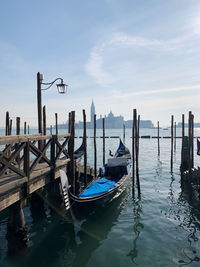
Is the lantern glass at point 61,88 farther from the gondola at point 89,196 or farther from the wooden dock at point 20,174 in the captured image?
the gondola at point 89,196

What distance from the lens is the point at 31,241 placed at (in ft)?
19.4

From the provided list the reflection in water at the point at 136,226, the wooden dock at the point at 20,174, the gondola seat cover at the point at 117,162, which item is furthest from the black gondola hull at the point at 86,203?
the gondola seat cover at the point at 117,162

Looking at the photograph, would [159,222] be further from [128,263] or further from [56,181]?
[56,181]

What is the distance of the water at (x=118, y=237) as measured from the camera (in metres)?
5.14

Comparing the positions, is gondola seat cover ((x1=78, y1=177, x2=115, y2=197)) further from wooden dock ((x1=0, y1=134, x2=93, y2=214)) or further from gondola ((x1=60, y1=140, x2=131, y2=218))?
wooden dock ((x1=0, y1=134, x2=93, y2=214))

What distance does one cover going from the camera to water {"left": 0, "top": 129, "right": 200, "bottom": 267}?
5145 mm

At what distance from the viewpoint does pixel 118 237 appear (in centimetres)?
629

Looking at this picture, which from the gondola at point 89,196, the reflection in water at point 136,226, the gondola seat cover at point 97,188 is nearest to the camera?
the reflection in water at point 136,226

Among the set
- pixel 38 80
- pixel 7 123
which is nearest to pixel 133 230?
pixel 38 80

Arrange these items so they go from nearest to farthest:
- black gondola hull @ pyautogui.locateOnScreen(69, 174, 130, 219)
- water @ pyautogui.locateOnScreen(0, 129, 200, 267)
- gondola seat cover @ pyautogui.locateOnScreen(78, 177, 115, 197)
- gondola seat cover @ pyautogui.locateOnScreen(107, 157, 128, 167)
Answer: water @ pyautogui.locateOnScreen(0, 129, 200, 267), black gondola hull @ pyautogui.locateOnScreen(69, 174, 130, 219), gondola seat cover @ pyautogui.locateOnScreen(78, 177, 115, 197), gondola seat cover @ pyautogui.locateOnScreen(107, 157, 128, 167)

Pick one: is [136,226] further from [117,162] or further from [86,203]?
[117,162]

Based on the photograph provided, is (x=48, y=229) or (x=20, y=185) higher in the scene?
(x=20, y=185)

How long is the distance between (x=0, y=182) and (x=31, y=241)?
2190mm

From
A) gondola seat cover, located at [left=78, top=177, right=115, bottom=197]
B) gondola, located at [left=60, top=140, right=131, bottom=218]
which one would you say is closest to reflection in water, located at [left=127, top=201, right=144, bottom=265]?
gondola, located at [left=60, top=140, right=131, bottom=218]
